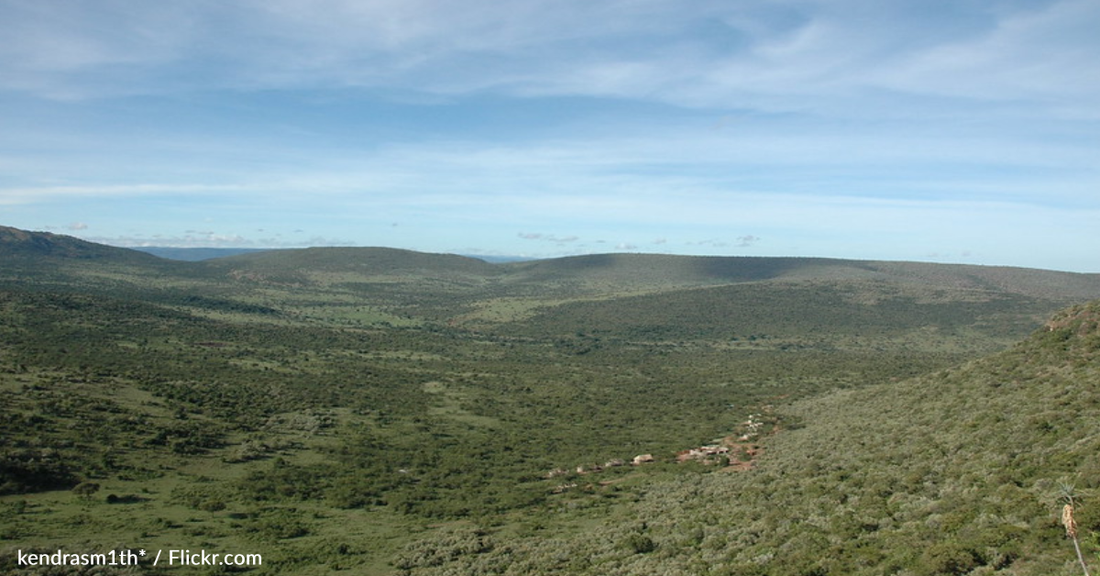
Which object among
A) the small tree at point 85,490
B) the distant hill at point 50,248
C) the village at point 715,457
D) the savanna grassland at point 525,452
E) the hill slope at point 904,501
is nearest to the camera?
the hill slope at point 904,501

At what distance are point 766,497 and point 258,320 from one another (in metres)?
101

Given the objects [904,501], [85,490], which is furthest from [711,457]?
[85,490]

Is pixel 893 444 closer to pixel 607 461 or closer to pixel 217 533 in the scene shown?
pixel 607 461

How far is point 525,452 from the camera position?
42.9m

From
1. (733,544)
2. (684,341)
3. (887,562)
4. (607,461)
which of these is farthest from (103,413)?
(684,341)

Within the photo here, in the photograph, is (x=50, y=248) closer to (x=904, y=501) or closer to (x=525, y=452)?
(x=525, y=452)

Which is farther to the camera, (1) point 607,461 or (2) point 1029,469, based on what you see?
(1) point 607,461

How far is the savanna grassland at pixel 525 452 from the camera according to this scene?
1900cm

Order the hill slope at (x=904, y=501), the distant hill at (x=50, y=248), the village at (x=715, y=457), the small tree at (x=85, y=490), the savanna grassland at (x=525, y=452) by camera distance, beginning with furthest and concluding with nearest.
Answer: the distant hill at (x=50, y=248)
the village at (x=715, y=457)
the small tree at (x=85, y=490)
the savanna grassland at (x=525, y=452)
the hill slope at (x=904, y=501)

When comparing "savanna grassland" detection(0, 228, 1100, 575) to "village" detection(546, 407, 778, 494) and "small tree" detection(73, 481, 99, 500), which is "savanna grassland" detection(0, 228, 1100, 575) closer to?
"small tree" detection(73, 481, 99, 500)

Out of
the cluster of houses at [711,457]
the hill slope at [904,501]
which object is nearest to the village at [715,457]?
the cluster of houses at [711,457]

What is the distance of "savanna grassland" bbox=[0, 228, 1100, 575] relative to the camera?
19000 millimetres

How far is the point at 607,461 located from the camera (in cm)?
3972

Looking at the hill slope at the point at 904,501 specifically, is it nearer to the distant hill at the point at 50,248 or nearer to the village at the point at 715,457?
the village at the point at 715,457
